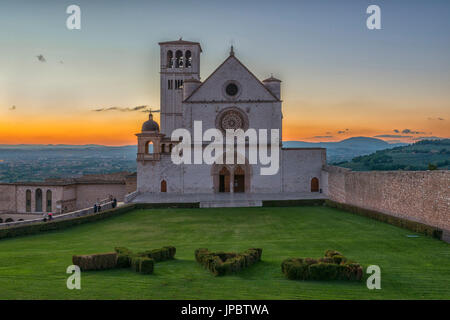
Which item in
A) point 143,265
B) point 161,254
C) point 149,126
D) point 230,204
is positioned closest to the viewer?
point 143,265

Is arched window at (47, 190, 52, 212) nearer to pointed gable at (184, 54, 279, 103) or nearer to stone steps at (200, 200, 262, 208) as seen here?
pointed gable at (184, 54, 279, 103)

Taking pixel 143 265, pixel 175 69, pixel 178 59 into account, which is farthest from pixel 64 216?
pixel 178 59

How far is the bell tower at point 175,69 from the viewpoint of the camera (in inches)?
2096

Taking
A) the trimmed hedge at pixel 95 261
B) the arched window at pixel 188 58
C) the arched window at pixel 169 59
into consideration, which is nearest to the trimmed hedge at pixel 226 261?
the trimmed hedge at pixel 95 261

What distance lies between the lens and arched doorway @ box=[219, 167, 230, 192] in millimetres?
43438

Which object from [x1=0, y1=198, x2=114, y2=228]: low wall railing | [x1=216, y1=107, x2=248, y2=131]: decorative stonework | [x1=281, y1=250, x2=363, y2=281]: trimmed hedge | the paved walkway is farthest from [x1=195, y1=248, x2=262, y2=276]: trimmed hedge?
[x1=216, y1=107, x2=248, y2=131]: decorative stonework

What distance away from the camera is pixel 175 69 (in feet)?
175

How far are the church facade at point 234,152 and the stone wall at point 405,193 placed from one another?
935 centimetres

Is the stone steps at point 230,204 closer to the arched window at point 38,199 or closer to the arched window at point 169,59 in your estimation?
the arched window at point 38,199

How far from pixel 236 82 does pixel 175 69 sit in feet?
43.3

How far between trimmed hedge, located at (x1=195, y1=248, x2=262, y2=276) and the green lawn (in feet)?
0.80

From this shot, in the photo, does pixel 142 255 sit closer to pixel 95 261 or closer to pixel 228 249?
pixel 95 261

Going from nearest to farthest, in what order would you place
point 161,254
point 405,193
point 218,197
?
point 161,254 → point 405,193 → point 218,197
